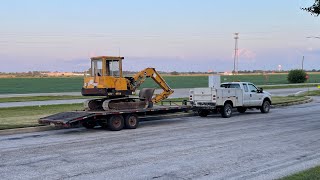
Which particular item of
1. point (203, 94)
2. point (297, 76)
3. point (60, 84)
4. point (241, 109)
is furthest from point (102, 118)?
point (297, 76)

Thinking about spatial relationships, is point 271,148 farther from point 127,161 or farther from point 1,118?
point 1,118

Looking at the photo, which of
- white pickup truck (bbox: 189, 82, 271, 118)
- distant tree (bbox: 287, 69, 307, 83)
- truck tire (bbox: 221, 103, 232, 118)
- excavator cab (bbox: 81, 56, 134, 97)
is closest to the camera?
excavator cab (bbox: 81, 56, 134, 97)

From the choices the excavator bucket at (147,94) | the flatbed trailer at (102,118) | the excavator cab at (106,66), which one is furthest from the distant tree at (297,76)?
the excavator cab at (106,66)

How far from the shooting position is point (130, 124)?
17781 mm

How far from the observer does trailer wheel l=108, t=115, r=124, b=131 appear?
56.2 feet

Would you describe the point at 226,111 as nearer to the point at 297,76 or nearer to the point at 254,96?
the point at 254,96

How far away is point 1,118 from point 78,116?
5836 mm

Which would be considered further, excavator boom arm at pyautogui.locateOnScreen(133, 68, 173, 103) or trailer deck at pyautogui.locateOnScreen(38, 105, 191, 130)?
excavator boom arm at pyautogui.locateOnScreen(133, 68, 173, 103)

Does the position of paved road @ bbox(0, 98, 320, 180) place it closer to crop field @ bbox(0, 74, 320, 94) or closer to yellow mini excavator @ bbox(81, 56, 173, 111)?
yellow mini excavator @ bbox(81, 56, 173, 111)

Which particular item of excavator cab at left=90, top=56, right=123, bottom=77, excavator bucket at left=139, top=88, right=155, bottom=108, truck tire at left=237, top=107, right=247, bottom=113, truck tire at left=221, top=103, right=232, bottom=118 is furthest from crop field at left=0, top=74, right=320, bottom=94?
excavator cab at left=90, top=56, right=123, bottom=77

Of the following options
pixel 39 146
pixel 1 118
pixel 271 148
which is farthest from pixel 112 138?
pixel 1 118

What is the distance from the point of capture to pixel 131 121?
17.9 metres

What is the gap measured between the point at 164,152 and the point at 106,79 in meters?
6.61

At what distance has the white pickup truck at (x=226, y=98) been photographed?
2269cm
